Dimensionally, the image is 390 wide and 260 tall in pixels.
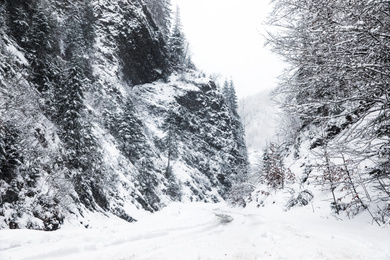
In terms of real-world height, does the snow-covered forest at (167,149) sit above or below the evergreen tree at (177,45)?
below

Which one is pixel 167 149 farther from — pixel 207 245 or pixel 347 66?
pixel 347 66

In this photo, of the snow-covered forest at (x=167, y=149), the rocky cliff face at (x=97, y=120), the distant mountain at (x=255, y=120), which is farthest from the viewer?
the distant mountain at (x=255, y=120)

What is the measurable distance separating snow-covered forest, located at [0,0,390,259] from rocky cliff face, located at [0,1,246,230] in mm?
132

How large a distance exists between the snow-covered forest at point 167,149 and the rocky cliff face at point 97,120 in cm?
13

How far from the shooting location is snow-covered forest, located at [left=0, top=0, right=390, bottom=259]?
4.88 metres

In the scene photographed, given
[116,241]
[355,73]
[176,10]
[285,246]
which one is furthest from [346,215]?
[176,10]

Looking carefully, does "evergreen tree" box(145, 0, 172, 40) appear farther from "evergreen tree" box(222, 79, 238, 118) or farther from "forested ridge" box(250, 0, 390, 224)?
"forested ridge" box(250, 0, 390, 224)

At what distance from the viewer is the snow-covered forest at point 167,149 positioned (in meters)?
4.88

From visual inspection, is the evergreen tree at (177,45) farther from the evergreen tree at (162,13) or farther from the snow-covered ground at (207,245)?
the snow-covered ground at (207,245)

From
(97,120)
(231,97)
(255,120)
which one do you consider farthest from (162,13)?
(255,120)

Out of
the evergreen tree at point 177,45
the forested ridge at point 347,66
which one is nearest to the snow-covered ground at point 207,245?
the forested ridge at point 347,66

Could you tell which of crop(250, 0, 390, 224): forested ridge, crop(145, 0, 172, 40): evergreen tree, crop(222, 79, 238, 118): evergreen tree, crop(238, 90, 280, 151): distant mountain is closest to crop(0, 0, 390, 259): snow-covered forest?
crop(250, 0, 390, 224): forested ridge

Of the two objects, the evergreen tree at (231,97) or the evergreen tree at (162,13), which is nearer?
the evergreen tree at (162,13)

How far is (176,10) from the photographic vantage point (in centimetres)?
6147
